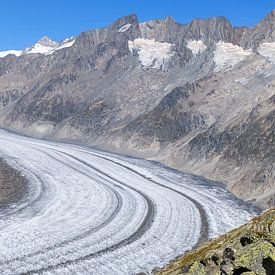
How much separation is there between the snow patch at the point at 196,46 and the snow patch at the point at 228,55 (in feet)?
16.6

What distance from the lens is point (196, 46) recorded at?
100m

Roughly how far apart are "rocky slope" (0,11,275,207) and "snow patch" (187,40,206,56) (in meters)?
0.20

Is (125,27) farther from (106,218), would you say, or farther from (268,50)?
(106,218)

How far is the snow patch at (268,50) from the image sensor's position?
77575mm

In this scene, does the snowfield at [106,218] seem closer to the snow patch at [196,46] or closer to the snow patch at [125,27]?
the snow patch at [196,46]

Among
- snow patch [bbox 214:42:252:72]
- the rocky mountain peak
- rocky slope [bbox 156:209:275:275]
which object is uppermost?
the rocky mountain peak

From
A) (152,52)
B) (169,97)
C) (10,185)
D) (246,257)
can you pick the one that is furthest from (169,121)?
(246,257)

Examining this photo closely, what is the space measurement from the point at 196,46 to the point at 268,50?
21733 mm

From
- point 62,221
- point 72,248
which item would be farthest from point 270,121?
point 72,248

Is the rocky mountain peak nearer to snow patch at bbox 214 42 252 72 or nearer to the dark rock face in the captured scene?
snow patch at bbox 214 42 252 72

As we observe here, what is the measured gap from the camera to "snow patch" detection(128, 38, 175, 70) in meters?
100

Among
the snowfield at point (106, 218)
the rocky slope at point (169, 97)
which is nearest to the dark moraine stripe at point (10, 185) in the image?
the snowfield at point (106, 218)

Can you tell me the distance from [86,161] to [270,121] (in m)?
19.1

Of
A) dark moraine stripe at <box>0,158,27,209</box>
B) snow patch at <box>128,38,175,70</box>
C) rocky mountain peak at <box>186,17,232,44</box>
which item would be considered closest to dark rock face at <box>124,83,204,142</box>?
snow patch at <box>128,38,175,70</box>
